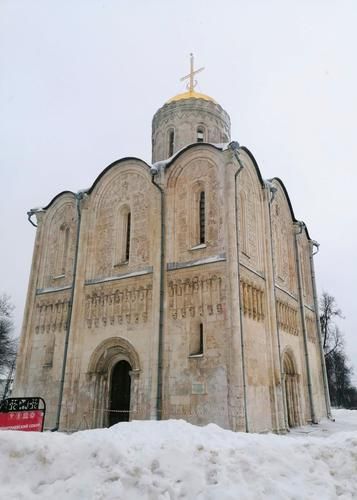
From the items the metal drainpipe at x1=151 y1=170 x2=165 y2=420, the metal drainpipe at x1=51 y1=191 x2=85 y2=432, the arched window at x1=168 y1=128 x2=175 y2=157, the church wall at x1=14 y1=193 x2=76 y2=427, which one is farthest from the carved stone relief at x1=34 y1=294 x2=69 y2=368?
the arched window at x1=168 y1=128 x2=175 y2=157

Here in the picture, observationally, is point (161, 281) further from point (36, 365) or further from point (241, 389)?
point (36, 365)

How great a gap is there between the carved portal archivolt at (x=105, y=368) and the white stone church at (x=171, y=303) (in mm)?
38

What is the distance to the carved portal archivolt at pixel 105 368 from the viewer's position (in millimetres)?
13227

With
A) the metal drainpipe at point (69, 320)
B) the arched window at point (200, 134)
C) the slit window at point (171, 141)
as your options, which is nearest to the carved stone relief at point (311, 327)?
the arched window at point (200, 134)

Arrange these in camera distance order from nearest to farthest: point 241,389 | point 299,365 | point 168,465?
point 168,465, point 241,389, point 299,365

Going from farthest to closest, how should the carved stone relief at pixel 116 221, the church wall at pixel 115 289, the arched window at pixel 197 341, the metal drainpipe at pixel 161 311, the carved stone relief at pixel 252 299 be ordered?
the carved stone relief at pixel 116 221 → the church wall at pixel 115 289 → the carved stone relief at pixel 252 299 → the arched window at pixel 197 341 → the metal drainpipe at pixel 161 311

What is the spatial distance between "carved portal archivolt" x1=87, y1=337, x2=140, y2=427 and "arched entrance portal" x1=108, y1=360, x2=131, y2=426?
0.42 ft

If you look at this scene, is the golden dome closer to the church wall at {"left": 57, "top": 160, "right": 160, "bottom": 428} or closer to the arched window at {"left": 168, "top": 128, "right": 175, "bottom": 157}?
the arched window at {"left": 168, "top": 128, "right": 175, "bottom": 157}

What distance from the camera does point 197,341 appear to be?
12.2m

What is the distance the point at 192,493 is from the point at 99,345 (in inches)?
369

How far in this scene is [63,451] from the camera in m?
5.73

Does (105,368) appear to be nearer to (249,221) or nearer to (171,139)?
(249,221)

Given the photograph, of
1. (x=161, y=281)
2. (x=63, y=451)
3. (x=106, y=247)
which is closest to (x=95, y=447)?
(x=63, y=451)

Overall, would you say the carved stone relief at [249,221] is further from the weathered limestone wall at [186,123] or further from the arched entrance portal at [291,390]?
the weathered limestone wall at [186,123]
